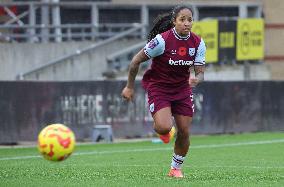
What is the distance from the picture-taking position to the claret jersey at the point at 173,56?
43.3ft

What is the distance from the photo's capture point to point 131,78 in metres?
13.3

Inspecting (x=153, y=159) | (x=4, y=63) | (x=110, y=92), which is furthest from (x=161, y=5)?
(x=153, y=159)

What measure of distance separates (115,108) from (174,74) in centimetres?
1259

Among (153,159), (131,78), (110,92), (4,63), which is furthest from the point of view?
(4,63)

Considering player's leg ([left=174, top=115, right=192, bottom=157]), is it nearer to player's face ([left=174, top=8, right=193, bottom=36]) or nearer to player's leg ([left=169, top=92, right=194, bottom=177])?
player's leg ([left=169, top=92, right=194, bottom=177])

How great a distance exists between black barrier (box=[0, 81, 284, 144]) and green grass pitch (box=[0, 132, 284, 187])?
1541mm

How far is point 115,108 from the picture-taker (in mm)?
25922

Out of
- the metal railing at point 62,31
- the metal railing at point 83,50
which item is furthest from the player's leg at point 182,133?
→ the metal railing at point 62,31

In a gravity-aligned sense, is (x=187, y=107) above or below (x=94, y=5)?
below

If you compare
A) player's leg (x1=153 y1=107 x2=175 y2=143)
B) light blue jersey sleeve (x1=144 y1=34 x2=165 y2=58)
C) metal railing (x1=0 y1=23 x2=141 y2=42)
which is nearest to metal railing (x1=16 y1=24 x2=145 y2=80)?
metal railing (x1=0 y1=23 x2=141 y2=42)

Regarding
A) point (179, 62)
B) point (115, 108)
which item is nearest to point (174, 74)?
point (179, 62)

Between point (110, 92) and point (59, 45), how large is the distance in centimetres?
658

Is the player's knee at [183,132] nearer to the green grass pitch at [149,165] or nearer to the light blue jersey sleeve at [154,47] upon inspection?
the green grass pitch at [149,165]

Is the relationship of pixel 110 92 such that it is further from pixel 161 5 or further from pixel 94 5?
pixel 161 5
